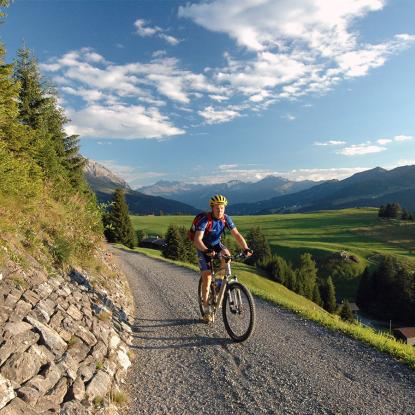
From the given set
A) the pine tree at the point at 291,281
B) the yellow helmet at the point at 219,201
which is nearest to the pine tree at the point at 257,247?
the pine tree at the point at 291,281

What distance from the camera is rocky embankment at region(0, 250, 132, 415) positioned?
15.7 feet

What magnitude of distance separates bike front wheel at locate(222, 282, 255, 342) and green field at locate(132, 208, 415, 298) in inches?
4111

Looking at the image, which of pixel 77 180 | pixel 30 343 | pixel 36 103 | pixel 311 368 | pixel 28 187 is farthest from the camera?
pixel 77 180

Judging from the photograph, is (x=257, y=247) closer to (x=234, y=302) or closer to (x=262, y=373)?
(x=234, y=302)

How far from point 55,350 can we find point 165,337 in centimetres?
358

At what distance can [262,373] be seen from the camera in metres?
6.78

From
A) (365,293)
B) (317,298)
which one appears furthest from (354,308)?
(317,298)

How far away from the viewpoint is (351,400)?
578cm

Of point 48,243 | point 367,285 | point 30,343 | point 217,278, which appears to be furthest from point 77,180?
point 367,285

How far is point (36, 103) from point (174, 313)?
84.8ft

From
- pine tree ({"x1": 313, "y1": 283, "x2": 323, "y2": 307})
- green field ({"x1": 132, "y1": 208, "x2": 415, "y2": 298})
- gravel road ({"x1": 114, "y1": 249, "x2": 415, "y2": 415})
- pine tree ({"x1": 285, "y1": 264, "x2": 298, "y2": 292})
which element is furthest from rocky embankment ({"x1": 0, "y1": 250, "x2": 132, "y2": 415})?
green field ({"x1": 132, "y1": 208, "x2": 415, "y2": 298})

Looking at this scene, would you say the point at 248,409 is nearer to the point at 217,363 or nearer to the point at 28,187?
the point at 217,363

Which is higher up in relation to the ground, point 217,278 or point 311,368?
point 217,278

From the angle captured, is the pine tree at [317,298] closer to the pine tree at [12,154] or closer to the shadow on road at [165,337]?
the shadow on road at [165,337]
